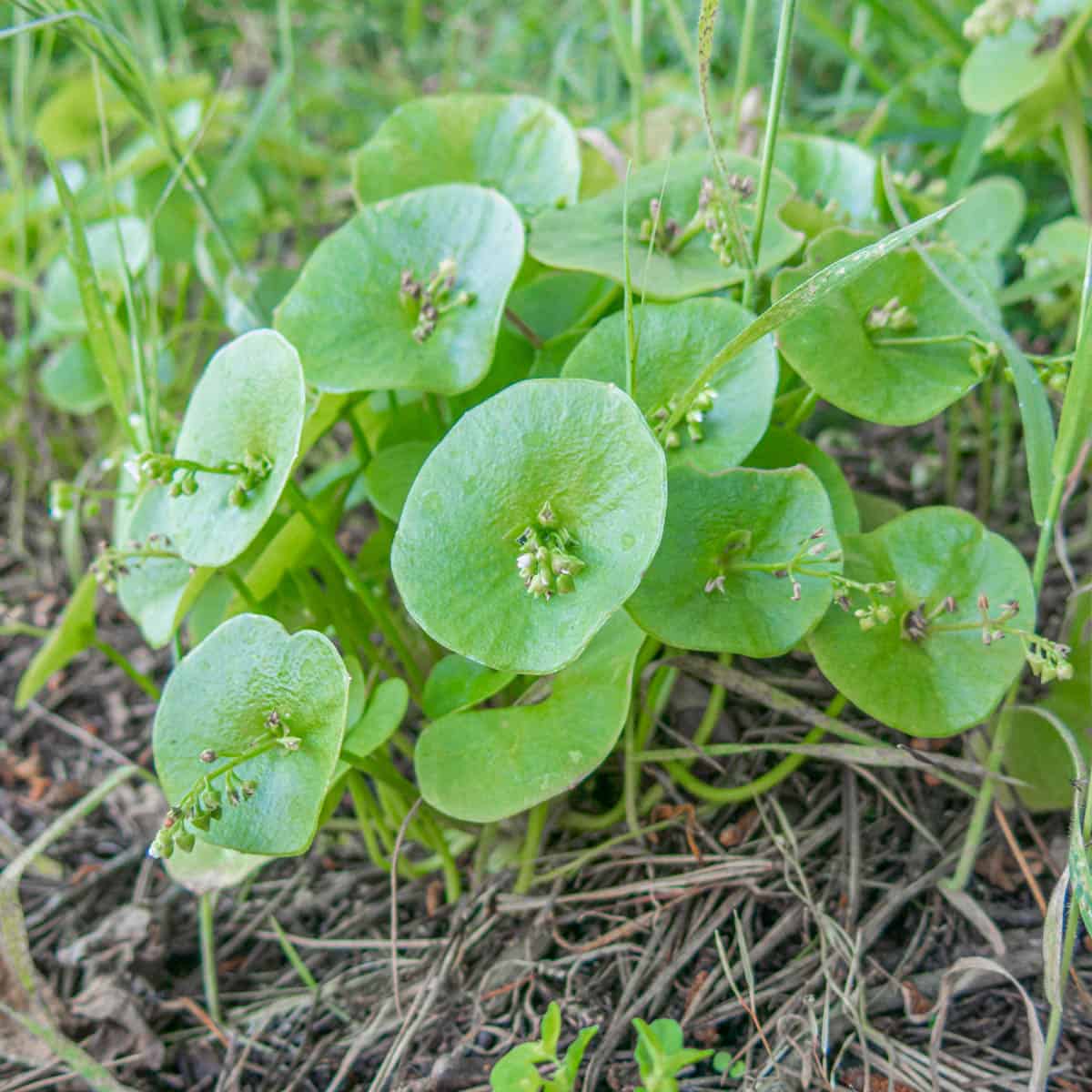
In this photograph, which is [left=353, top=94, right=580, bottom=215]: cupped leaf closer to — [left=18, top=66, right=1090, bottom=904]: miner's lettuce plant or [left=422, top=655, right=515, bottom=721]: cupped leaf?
[left=18, top=66, right=1090, bottom=904]: miner's lettuce plant

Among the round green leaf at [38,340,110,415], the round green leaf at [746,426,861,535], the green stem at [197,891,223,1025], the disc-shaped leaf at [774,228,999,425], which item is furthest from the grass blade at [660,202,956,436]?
the round green leaf at [38,340,110,415]

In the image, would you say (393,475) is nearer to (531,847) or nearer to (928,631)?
(531,847)

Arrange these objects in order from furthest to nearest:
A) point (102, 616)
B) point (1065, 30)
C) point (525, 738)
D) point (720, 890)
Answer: point (102, 616) → point (1065, 30) → point (720, 890) → point (525, 738)

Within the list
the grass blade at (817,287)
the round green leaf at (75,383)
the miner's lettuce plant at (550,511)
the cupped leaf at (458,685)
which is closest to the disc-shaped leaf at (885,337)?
the miner's lettuce plant at (550,511)

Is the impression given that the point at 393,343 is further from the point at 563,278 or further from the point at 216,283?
the point at 216,283

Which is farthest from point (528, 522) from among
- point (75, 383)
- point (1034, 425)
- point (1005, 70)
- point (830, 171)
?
point (75, 383)

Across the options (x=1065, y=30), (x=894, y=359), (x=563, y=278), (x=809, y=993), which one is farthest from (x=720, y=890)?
(x=1065, y=30)
